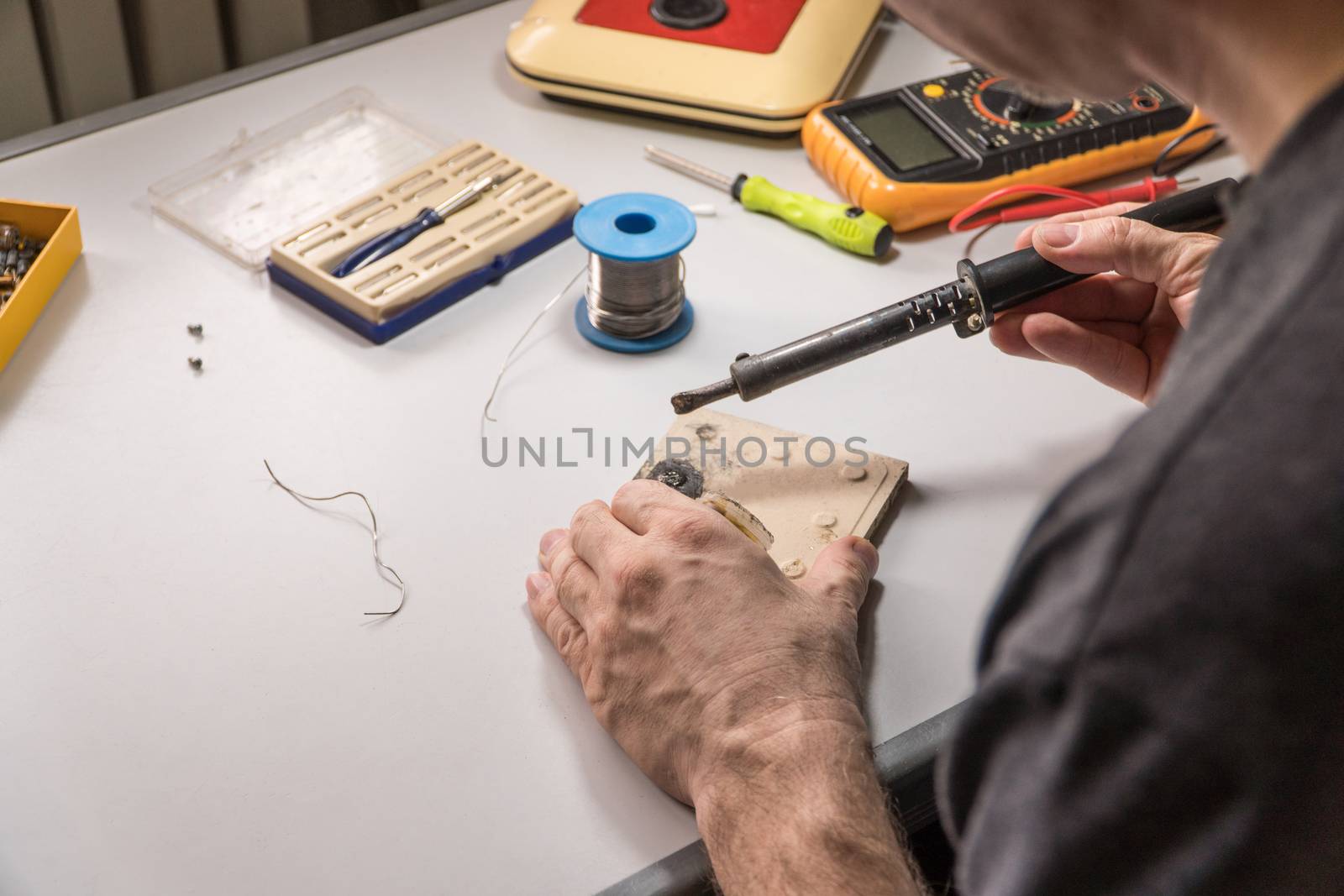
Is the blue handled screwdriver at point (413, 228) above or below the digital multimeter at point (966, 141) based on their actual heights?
below

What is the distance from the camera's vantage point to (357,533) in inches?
36.8

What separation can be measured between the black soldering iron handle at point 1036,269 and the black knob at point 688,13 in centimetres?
61

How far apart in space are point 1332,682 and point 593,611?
514 mm

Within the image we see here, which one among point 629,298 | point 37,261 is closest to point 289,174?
point 37,261

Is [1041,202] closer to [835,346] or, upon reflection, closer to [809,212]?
[809,212]

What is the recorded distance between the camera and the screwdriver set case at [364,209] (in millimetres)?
1130

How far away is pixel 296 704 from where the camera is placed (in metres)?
0.81

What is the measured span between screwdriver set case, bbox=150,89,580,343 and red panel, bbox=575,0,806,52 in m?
0.27

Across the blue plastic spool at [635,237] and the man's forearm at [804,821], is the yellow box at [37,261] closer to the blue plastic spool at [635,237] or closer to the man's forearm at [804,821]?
the blue plastic spool at [635,237]

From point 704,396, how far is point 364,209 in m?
0.47

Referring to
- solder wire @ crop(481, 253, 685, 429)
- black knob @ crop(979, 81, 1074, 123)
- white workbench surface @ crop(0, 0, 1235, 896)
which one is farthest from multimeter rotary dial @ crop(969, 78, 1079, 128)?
solder wire @ crop(481, 253, 685, 429)

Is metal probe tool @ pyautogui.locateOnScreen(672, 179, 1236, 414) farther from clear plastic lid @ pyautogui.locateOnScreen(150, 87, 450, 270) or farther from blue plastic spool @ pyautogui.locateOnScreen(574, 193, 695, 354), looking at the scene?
clear plastic lid @ pyautogui.locateOnScreen(150, 87, 450, 270)

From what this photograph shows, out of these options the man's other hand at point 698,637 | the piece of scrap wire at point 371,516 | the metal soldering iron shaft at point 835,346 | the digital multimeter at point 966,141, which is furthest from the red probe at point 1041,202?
the piece of scrap wire at point 371,516

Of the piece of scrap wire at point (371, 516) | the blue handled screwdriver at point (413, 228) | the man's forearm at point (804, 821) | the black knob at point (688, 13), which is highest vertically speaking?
the black knob at point (688, 13)
